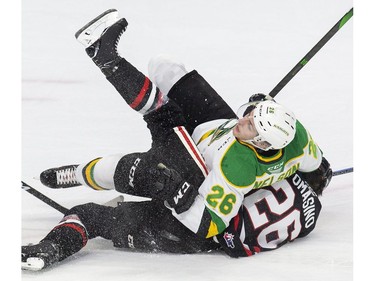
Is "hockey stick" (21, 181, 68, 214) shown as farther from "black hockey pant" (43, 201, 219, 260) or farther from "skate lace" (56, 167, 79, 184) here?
"black hockey pant" (43, 201, 219, 260)

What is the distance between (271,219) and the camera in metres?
2.70

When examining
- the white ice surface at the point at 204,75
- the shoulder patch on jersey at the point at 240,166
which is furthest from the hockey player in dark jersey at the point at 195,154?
the white ice surface at the point at 204,75

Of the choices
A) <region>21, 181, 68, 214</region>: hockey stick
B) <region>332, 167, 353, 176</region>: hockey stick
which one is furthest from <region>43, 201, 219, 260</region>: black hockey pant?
<region>332, 167, 353, 176</region>: hockey stick

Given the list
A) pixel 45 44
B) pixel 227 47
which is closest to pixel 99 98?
pixel 45 44

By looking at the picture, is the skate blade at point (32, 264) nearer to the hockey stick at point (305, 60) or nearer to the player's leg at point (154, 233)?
the player's leg at point (154, 233)

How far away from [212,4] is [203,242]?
270cm

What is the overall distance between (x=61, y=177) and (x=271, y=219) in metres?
0.89

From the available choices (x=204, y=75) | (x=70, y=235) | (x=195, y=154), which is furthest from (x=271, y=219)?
(x=204, y=75)

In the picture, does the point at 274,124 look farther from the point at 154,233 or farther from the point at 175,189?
the point at 154,233

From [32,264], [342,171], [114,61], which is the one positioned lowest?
[32,264]

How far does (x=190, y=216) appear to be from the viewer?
2576 mm

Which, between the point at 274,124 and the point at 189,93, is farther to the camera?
the point at 189,93

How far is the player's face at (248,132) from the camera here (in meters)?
2.55

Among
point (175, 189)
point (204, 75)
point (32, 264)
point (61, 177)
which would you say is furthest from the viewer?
point (204, 75)
